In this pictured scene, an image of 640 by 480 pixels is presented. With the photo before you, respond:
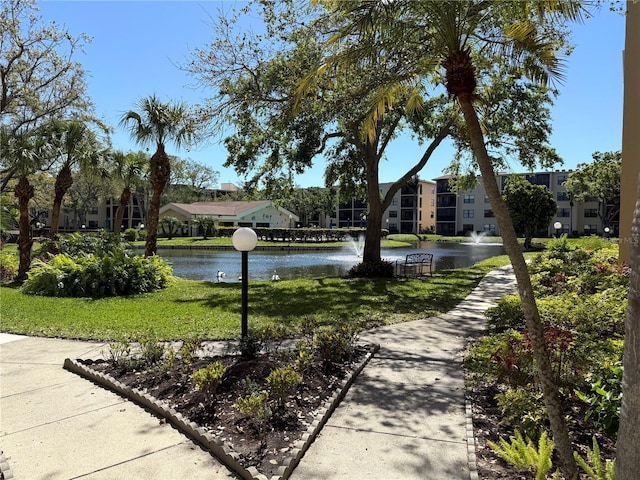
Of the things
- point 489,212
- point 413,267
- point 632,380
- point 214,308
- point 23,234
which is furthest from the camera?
point 489,212

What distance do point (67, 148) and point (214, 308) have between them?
413 inches

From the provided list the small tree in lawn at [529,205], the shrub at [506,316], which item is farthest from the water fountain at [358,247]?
the shrub at [506,316]

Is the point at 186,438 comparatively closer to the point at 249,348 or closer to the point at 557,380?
the point at 249,348

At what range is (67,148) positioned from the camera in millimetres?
16625

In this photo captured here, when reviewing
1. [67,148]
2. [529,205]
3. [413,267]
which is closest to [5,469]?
[67,148]

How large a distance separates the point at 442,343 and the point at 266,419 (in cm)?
413

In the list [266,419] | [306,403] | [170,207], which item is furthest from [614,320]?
[170,207]

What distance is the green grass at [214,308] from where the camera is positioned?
8102mm

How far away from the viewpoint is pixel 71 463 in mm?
3525

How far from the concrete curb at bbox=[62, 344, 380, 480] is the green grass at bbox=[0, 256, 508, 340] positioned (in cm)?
213

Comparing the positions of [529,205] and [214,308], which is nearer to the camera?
[214,308]

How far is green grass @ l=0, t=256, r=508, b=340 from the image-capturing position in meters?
8.10

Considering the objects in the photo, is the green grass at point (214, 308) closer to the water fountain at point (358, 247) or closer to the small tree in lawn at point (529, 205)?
the water fountain at point (358, 247)

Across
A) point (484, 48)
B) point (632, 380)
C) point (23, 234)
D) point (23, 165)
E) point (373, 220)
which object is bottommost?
point (632, 380)
